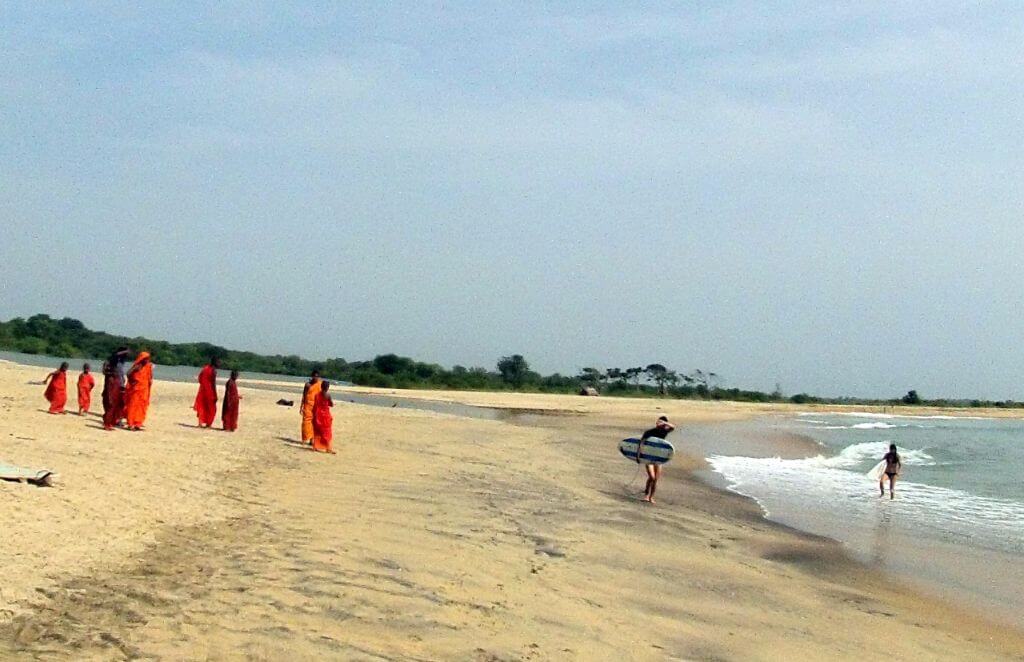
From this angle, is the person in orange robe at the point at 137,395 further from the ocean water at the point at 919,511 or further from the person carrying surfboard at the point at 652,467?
the ocean water at the point at 919,511

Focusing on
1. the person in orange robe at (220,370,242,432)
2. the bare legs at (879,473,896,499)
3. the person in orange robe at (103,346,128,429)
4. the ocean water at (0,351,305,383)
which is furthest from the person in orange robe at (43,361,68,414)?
the ocean water at (0,351,305,383)

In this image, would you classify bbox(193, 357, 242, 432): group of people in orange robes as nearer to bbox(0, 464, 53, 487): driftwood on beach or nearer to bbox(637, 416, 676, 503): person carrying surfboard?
bbox(637, 416, 676, 503): person carrying surfboard

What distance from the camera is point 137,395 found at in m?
16.7

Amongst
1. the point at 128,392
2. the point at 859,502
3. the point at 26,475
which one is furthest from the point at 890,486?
the point at 26,475

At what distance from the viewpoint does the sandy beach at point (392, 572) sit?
6.21 m

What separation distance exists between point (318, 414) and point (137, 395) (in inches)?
130

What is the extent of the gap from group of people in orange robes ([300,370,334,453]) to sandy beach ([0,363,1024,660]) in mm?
1976

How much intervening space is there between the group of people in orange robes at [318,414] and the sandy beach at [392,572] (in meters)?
1.98

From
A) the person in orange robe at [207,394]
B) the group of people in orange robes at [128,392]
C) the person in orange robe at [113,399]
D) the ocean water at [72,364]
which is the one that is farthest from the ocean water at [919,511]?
the ocean water at [72,364]

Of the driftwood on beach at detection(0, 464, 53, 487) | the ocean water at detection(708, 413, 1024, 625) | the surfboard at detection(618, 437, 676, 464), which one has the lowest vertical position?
the ocean water at detection(708, 413, 1024, 625)

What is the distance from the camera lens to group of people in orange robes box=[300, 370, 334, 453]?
17.7 meters

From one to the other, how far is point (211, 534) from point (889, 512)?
13165mm

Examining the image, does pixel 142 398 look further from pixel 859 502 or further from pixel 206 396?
pixel 859 502

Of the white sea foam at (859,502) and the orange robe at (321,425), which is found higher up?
the orange robe at (321,425)
